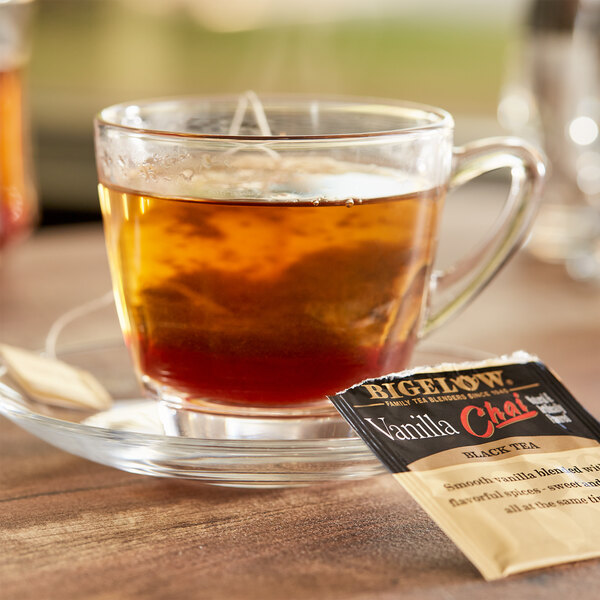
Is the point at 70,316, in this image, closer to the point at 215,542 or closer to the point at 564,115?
the point at 215,542

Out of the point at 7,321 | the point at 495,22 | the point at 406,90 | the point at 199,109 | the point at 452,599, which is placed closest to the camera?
the point at 452,599

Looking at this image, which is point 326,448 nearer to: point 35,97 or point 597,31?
point 597,31

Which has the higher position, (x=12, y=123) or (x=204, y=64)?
(x=12, y=123)

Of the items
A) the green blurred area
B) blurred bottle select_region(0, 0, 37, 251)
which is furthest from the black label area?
the green blurred area

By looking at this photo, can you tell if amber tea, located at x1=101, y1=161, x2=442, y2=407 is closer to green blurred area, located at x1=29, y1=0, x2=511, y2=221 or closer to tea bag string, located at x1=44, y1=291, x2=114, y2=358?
tea bag string, located at x1=44, y1=291, x2=114, y2=358

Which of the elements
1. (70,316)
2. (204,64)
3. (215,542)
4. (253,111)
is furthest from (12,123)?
(204,64)

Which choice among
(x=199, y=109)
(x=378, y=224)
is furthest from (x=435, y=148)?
(x=199, y=109)

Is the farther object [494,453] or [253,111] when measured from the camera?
[253,111]
